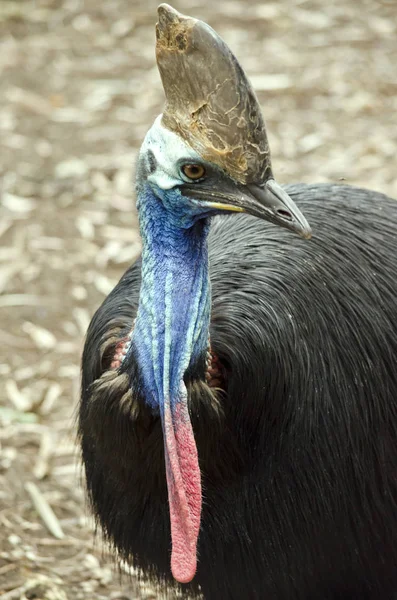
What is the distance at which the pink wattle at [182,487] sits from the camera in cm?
229

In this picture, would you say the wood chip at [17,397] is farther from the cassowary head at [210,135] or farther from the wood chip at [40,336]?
the cassowary head at [210,135]

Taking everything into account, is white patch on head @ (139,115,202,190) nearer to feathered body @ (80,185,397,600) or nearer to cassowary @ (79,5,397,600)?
cassowary @ (79,5,397,600)

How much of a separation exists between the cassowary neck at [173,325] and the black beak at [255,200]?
0.10 metres

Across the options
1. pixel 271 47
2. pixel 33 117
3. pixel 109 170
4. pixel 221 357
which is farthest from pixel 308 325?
pixel 271 47

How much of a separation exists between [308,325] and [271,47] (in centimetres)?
400

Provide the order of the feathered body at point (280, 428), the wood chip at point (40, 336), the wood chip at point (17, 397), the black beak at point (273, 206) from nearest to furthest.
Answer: the black beak at point (273, 206) < the feathered body at point (280, 428) < the wood chip at point (17, 397) < the wood chip at point (40, 336)

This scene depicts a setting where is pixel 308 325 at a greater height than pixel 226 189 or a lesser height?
lesser

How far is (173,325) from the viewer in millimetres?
2271

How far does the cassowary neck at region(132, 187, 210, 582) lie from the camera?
226cm

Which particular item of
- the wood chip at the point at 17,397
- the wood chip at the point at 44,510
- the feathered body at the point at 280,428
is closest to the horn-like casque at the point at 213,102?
the feathered body at the point at 280,428

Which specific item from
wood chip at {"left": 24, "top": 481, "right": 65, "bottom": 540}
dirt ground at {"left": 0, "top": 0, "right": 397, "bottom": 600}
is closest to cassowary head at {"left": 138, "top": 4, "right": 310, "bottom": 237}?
dirt ground at {"left": 0, "top": 0, "right": 397, "bottom": 600}

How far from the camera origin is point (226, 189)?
2.15 metres

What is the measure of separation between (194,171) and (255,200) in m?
0.13

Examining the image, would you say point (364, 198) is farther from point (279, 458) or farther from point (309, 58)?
point (309, 58)
